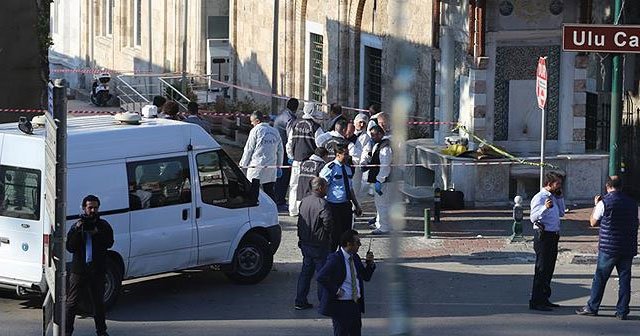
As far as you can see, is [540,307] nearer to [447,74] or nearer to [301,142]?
[301,142]

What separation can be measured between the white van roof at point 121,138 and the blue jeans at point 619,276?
4.43m

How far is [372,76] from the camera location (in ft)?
91.9

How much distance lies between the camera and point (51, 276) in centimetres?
955

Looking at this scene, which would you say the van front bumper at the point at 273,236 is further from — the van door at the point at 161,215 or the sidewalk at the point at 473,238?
the sidewalk at the point at 473,238

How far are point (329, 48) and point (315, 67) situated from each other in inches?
58.8

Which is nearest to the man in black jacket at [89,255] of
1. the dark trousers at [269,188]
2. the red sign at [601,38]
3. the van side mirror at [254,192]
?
the van side mirror at [254,192]

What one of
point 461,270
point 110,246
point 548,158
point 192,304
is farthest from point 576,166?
point 110,246

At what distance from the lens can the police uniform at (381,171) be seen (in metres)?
18.9

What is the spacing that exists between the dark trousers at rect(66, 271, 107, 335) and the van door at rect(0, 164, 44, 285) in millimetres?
879

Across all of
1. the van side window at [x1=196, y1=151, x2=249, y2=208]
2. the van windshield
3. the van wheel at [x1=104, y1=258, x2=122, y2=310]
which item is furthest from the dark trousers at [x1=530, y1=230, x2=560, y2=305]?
the van windshield

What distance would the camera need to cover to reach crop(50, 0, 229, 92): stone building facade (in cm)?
A: 3759

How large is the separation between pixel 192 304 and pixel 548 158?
7.74m

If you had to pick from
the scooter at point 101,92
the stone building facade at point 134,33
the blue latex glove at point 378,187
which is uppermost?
the stone building facade at point 134,33

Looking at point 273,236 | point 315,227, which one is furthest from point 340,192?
point 315,227
